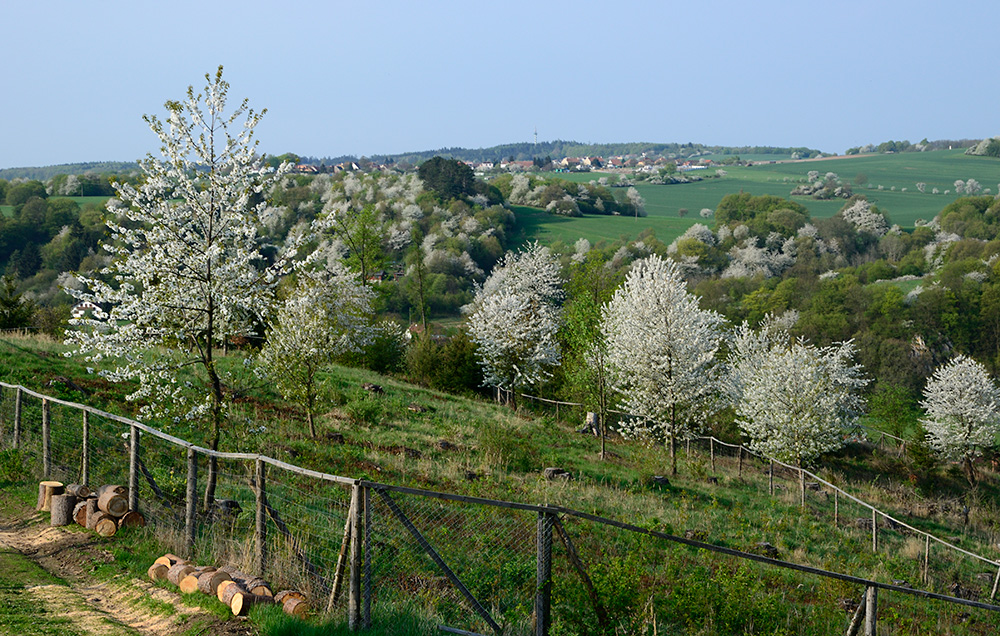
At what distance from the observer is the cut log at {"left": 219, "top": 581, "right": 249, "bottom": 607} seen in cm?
700

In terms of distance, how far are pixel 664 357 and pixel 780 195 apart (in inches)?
6080

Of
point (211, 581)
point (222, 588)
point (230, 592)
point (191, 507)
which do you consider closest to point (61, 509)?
point (191, 507)

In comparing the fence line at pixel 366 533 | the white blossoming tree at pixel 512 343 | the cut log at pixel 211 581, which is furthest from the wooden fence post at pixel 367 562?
the white blossoming tree at pixel 512 343

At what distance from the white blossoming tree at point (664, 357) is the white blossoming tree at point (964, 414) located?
904 inches

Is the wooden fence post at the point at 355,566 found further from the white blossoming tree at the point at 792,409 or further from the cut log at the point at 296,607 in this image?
the white blossoming tree at the point at 792,409

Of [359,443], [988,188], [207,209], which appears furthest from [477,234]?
[988,188]

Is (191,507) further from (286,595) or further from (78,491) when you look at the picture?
(78,491)

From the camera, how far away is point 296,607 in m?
6.72

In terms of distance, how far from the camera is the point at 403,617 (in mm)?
6520

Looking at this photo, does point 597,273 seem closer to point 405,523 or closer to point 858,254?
point 405,523

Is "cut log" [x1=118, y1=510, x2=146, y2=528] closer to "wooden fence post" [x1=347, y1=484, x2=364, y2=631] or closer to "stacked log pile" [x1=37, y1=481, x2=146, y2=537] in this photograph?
"stacked log pile" [x1=37, y1=481, x2=146, y2=537]

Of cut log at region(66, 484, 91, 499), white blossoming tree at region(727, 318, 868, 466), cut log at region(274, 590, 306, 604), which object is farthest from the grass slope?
cut log at region(66, 484, 91, 499)

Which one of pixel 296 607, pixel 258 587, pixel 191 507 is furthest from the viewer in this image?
pixel 191 507

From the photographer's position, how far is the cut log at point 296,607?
6676 millimetres
